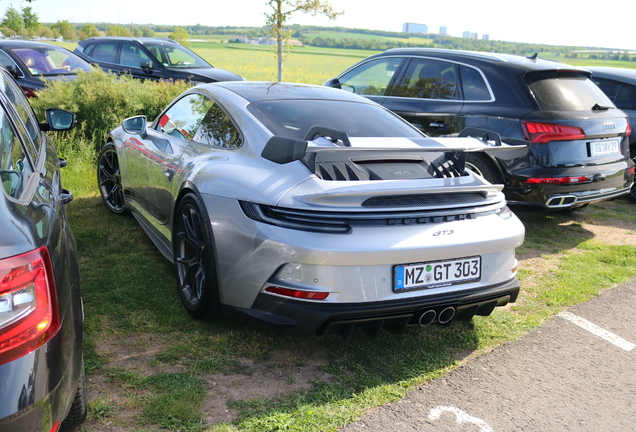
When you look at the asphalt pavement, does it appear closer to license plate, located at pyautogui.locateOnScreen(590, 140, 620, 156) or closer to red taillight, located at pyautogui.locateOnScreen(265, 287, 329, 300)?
red taillight, located at pyautogui.locateOnScreen(265, 287, 329, 300)

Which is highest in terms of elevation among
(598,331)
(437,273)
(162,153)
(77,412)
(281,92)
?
(281,92)

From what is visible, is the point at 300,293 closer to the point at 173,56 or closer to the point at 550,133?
the point at 550,133

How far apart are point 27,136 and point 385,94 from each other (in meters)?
4.90

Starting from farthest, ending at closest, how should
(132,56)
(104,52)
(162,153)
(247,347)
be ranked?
(104,52)
(132,56)
(162,153)
(247,347)

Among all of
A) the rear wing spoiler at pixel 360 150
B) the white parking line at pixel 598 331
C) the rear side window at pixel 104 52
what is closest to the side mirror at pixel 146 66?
the rear side window at pixel 104 52

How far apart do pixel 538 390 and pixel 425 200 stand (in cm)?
114

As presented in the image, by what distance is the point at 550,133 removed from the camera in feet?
17.7

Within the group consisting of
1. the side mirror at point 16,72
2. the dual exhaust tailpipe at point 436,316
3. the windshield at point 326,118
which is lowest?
the dual exhaust tailpipe at point 436,316

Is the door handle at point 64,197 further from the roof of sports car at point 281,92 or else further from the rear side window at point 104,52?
the rear side window at point 104,52

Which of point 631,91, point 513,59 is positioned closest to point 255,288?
point 513,59

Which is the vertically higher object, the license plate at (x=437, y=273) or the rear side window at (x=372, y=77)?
the rear side window at (x=372, y=77)

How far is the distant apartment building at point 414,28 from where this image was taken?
93.4m

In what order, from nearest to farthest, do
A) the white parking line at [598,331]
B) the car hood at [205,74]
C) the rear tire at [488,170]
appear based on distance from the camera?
the white parking line at [598,331]
the rear tire at [488,170]
the car hood at [205,74]

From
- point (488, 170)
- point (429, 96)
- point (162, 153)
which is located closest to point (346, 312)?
point (162, 153)
